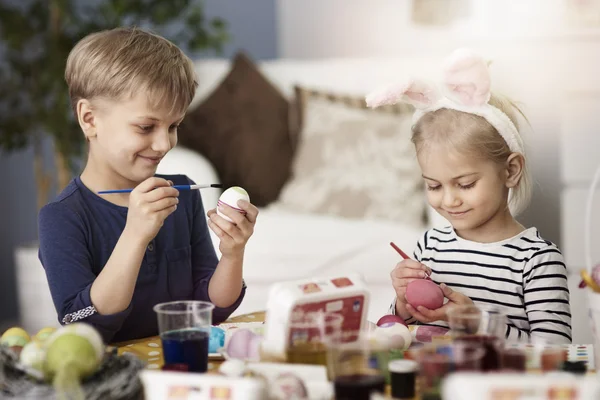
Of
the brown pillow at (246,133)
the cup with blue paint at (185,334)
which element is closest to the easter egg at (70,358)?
the cup with blue paint at (185,334)

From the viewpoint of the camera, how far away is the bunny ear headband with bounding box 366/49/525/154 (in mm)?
1438

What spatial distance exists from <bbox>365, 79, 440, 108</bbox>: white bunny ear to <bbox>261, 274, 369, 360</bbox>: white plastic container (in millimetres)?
415

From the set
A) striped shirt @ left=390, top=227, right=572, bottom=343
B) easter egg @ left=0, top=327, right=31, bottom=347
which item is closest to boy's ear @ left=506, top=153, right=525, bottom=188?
striped shirt @ left=390, top=227, right=572, bottom=343

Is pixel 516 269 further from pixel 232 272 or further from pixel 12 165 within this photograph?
pixel 12 165

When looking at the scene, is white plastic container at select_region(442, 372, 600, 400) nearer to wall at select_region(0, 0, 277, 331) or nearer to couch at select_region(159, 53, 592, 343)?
couch at select_region(159, 53, 592, 343)

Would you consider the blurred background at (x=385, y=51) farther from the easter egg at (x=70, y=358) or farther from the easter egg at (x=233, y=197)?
the easter egg at (x=70, y=358)

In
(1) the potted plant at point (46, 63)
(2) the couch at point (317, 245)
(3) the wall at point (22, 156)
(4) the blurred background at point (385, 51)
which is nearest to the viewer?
(2) the couch at point (317, 245)

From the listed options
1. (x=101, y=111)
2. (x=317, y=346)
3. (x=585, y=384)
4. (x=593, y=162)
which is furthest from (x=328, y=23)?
(x=585, y=384)

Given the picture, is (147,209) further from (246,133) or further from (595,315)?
(246,133)

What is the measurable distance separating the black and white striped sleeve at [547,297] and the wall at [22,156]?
2.74 meters

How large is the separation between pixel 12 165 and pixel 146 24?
1.04m

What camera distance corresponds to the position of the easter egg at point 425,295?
4.59ft

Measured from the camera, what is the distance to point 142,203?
4.42ft

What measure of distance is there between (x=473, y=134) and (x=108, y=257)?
736mm
